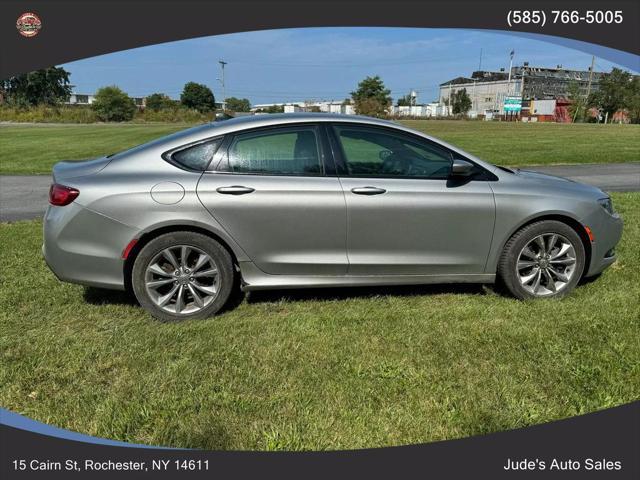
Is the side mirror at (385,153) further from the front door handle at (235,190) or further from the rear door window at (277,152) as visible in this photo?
the front door handle at (235,190)

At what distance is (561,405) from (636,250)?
3.62 metres

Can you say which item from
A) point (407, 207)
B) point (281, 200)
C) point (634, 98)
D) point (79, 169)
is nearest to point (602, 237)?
A: point (407, 207)

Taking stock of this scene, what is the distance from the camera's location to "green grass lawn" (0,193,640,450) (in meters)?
2.73

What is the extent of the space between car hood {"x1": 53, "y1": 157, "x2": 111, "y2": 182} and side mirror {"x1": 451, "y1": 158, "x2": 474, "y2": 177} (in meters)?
2.71

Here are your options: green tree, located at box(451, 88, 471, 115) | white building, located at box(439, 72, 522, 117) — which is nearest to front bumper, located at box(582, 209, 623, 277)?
green tree, located at box(451, 88, 471, 115)

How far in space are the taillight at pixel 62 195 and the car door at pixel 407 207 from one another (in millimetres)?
2007

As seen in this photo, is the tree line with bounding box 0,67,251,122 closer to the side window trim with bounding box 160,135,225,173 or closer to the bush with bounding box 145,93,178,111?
the bush with bounding box 145,93,178,111

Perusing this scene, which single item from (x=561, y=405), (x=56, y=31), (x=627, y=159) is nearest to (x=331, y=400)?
(x=561, y=405)

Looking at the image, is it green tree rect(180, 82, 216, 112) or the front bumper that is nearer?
the front bumper

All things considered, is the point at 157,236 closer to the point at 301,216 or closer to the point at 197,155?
the point at 197,155

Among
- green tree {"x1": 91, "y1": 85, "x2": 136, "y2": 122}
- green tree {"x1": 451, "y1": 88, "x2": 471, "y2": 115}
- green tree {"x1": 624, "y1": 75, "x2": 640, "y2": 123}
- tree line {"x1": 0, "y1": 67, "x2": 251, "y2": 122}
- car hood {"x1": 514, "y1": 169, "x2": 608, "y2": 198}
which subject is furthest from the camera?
green tree {"x1": 451, "y1": 88, "x2": 471, "y2": 115}

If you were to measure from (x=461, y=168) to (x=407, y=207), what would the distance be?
0.52 m

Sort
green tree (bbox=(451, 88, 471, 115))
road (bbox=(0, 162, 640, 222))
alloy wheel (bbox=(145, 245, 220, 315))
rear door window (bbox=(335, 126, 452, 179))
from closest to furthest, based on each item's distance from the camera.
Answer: alloy wheel (bbox=(145, 245, 220, 315)), rear door window (bbox=(335, 126, 452, 179)), road (bbox=(0, 162, 640, 222)), green tree (bbox=(451, 88, 471, 115))

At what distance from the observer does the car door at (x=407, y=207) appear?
3965mm
